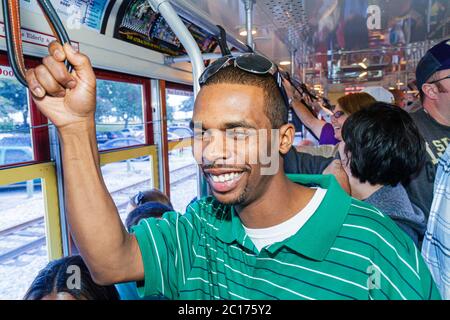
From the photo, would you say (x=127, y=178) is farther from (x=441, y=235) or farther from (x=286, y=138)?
(x=441, y=235)

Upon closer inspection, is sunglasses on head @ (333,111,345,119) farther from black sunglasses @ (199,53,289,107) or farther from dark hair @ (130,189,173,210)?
black sunglasses @ (199,53,289,107)

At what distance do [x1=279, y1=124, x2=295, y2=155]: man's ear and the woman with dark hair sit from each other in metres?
0.49

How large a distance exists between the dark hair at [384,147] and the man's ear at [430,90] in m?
0.64

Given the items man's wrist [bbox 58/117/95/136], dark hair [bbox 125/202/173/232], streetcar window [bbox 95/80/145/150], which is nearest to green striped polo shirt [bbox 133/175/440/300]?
man's wrist [bbox 58/117/95/136]

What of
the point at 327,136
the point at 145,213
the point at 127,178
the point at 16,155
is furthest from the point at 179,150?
the point at 16,155

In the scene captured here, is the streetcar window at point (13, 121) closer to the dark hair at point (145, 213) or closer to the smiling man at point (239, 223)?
the dark hair at point (145, 213)

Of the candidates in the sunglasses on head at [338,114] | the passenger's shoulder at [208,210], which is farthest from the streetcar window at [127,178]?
the sunglasses on head at [338,114]

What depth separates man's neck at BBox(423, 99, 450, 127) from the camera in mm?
1929

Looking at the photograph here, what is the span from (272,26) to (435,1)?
1.39 meters

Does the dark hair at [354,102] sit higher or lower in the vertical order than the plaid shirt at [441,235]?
higher

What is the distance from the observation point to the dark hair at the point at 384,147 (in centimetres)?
145

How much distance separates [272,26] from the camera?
3.27 metres
